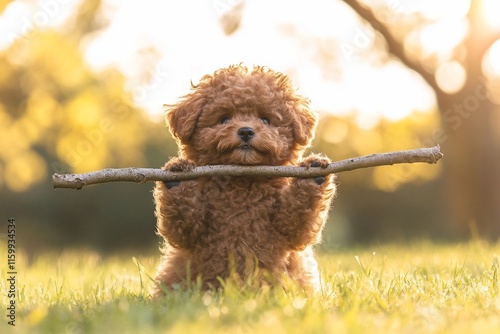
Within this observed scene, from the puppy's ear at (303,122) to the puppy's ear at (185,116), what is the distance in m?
0.62

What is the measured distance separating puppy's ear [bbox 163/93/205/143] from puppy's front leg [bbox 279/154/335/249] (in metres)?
0.76

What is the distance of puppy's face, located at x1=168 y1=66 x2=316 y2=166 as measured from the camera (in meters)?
4.24

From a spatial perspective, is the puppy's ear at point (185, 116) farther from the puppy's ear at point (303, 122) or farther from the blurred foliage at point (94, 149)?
the blurred foliage at point (94, 149)

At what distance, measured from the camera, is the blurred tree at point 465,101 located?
12953 millimetres

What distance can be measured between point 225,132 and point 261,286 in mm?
960

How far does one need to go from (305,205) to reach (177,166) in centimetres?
82

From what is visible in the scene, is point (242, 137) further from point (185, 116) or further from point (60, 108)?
point (60, 108)

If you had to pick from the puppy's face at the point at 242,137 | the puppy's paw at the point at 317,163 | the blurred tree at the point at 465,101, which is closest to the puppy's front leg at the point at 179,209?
the puppy's face at the point at 242,137

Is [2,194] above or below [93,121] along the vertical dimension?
below

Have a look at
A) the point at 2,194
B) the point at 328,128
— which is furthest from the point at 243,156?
the point at 2,194

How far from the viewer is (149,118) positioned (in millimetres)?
18078

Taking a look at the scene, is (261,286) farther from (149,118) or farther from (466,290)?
(149,118)

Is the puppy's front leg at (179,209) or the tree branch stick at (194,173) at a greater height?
the tree branch stick at (194,173)

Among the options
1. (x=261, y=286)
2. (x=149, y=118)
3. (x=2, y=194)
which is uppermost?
(x=261, y=286)
